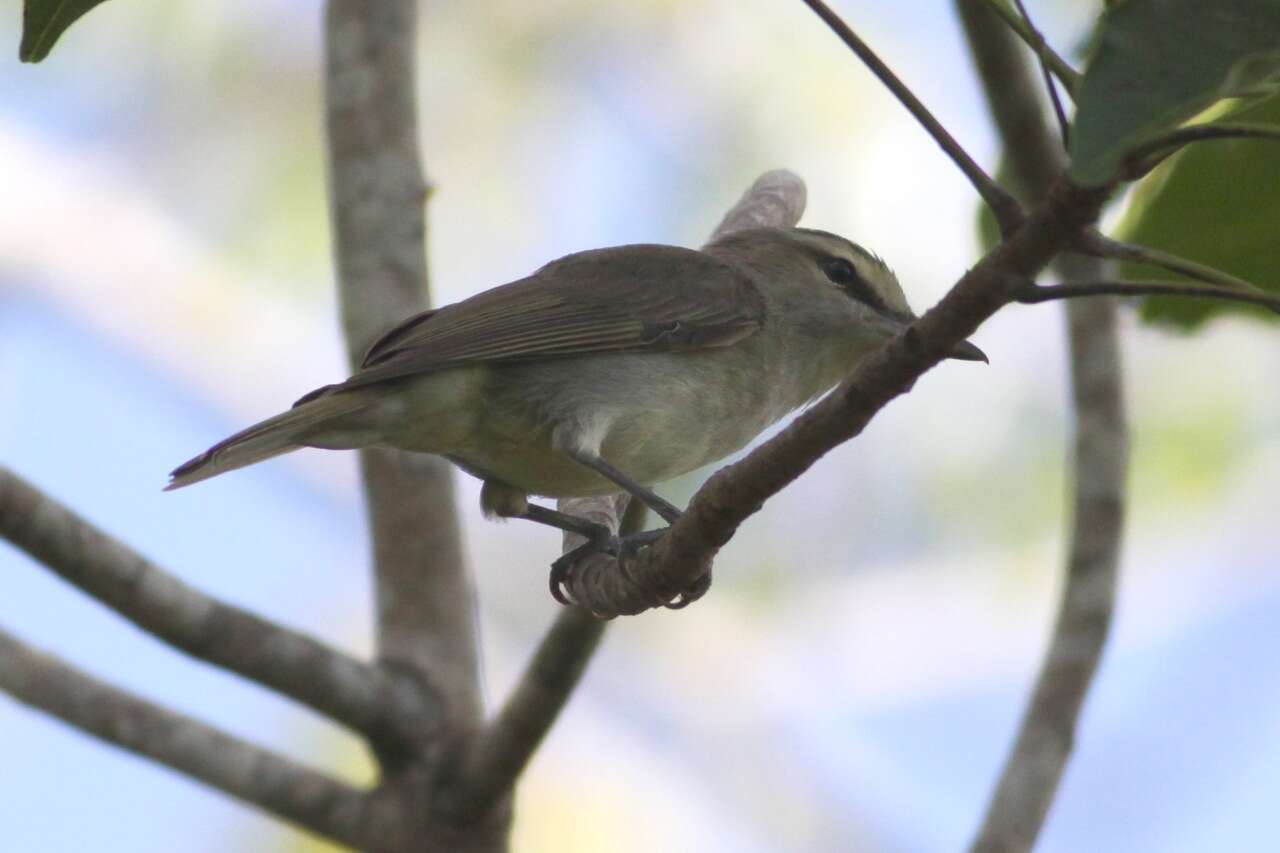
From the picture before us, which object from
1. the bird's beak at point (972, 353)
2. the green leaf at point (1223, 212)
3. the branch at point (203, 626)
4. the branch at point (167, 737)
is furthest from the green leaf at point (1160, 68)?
the branch at point (167, 737)

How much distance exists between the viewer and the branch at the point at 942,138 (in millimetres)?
2092

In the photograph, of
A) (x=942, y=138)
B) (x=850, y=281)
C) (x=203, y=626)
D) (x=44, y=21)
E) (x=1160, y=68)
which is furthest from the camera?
(x=850, y=281)

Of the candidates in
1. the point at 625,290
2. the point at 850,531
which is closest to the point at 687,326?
the point at 625,290

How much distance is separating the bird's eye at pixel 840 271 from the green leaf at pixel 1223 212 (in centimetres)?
143

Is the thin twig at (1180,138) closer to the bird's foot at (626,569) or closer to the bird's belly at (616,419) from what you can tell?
the bird's foot at (626,569)

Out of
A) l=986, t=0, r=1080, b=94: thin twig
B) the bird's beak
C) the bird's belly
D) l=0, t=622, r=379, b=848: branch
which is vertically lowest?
l=0, t=622, r=379, b=848: branch

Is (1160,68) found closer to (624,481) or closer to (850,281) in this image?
(624,481)

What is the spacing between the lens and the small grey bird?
164 inches

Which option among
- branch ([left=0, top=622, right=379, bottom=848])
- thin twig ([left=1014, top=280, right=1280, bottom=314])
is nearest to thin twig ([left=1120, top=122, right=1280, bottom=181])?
thin twig ([left=1014, top=280, right=1280, bottom=314])

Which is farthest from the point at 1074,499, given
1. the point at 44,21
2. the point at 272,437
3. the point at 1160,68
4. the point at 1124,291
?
the point at 44,21

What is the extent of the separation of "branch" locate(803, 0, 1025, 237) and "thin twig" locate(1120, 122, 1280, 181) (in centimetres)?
17

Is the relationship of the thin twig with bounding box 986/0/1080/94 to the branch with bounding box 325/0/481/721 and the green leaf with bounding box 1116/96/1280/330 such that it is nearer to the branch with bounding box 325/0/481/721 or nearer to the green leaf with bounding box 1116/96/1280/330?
the green leaf with bounding box 1116/96/1280/330

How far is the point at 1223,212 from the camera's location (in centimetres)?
331

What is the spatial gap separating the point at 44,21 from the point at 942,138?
146 centimetres
